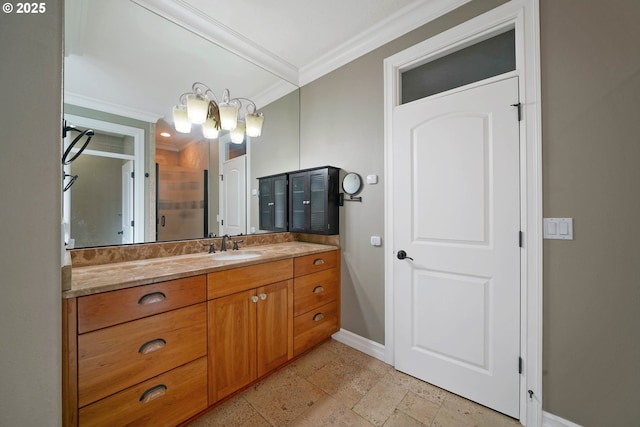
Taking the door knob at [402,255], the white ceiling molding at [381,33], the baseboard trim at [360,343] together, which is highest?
the white ceiling molding at [381,33]

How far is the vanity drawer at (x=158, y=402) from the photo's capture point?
1.07m

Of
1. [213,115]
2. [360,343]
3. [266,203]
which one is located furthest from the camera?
[266,203]

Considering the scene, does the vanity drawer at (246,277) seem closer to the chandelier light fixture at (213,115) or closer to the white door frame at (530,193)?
the chandelier light fixture at (213,115)

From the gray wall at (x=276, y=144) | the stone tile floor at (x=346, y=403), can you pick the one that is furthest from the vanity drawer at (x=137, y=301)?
the gray wall at (x=276, y=144)

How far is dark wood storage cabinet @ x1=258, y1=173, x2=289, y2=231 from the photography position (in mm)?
2588

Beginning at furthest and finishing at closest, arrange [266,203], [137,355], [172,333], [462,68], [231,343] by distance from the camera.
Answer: [266,203] < [462,68] < [231,343] < [172,333] < [137,355]

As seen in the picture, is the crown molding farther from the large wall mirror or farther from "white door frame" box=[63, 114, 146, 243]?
"white door frame" box=[63, 114, 146, 243]

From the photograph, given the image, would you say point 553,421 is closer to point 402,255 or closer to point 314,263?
point 402,255

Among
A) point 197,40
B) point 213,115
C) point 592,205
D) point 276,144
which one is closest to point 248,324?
point 213,115

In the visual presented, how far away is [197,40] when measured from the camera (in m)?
1.94

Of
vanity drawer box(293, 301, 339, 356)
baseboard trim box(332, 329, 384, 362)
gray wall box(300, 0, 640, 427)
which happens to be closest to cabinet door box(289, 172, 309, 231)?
vanity drawer box(293, 301, 339, 356)

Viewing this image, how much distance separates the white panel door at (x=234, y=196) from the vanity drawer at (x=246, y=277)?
73 centimetres
